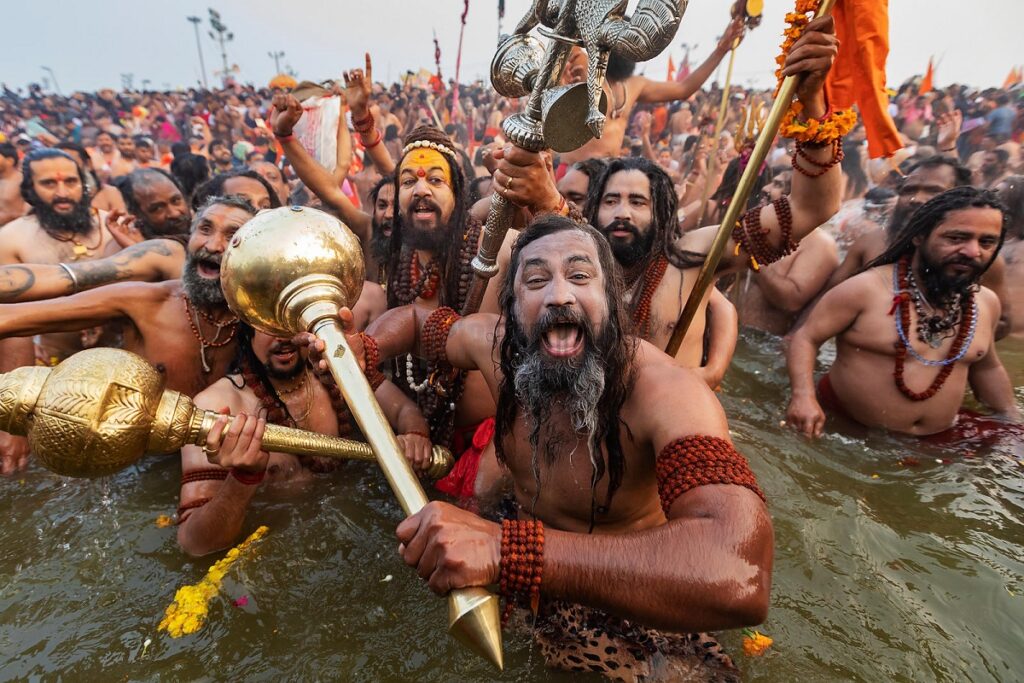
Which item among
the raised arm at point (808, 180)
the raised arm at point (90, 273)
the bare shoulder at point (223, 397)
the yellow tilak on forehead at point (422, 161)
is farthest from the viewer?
the yellow tilak on forehead at point (422, 161)

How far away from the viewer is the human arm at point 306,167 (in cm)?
391

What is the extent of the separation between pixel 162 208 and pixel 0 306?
289cm

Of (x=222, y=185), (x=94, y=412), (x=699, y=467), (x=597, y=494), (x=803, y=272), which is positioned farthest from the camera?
(x=803, y=272)

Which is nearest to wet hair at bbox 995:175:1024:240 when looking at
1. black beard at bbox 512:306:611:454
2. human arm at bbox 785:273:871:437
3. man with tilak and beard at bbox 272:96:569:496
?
human arm at bbox 785:273:871:437

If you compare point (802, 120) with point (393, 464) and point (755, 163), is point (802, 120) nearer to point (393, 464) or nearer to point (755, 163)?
point (755, 163)

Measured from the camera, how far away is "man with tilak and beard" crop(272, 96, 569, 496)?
10.5 feet

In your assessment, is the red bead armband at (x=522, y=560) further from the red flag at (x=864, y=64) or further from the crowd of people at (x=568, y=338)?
the red flag at (x=864, y=64)

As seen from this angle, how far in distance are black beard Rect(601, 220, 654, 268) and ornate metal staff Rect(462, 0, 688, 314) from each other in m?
1.45

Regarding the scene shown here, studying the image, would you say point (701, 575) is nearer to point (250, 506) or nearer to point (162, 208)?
point (250, 506)

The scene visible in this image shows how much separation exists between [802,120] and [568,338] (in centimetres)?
160

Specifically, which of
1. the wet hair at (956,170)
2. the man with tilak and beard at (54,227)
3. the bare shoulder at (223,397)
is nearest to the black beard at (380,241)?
the bare shoulder at (223,397)

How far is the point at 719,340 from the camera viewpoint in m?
3.70

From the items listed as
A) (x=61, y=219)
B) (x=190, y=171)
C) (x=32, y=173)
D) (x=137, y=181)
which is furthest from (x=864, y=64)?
(x=190, y=171)

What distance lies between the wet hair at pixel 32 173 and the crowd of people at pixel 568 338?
0.04 m
